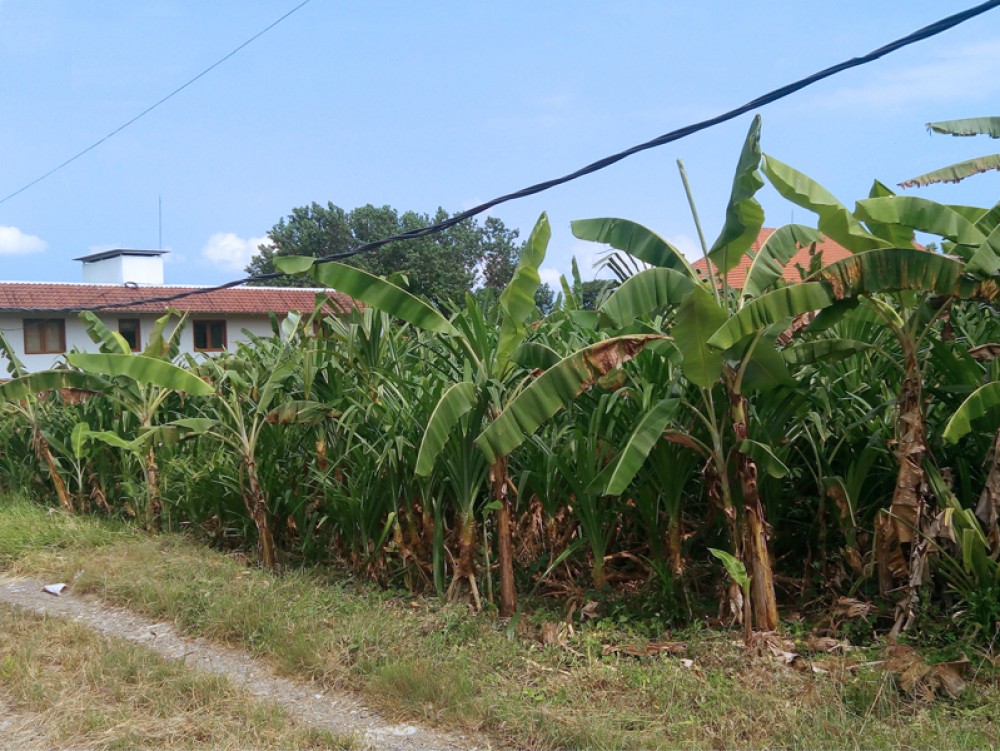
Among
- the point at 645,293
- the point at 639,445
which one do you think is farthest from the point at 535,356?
the point at 639,445

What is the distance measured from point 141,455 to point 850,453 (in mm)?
8040

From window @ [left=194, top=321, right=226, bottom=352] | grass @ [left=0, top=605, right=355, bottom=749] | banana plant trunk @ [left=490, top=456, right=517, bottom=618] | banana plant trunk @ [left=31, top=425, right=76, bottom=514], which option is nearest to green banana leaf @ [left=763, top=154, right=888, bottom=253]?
banana plant trunk @ [left=490, top=456, right=517, bottom=618]

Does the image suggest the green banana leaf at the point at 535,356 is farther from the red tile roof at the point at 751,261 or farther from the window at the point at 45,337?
the window at the point at 45,337

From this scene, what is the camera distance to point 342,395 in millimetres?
8406

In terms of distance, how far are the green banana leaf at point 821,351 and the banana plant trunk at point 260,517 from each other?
16.3 feet

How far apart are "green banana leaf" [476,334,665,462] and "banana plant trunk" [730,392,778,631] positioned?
0.73m

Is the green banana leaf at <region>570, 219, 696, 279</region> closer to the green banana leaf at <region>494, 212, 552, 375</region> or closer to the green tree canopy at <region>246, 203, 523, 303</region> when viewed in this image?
the green banana leaf at <region>494, 212, 552, 375</region>

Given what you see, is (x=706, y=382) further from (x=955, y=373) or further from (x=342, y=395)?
(x=342, y=395)

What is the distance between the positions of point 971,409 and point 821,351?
3.59ft

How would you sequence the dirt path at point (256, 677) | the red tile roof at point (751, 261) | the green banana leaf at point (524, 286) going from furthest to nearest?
the red tile roof at point (751, 261) → the green banana leaf at point (524, 286) → the dirt path at point (256, 677)

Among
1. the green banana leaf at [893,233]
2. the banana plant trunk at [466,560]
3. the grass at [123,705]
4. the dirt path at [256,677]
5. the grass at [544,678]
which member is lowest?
the dirt path at [256,677]

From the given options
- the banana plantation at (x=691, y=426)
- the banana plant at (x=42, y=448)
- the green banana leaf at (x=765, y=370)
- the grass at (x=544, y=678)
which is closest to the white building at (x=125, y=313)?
the banana plant at (x=42, y=448)

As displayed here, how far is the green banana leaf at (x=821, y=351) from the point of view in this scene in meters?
5.93

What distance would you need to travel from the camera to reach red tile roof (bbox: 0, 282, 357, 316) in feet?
110
